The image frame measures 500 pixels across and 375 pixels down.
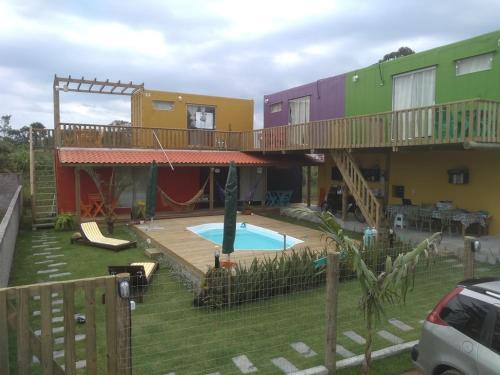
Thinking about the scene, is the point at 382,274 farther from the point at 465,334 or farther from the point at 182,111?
the point at 182,111

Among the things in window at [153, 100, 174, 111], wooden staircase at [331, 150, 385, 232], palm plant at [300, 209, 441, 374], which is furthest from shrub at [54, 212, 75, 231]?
palm plant at [300, 209, 441, 374]

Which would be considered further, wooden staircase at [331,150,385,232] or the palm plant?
wooden staircase at [331,150,385,232]

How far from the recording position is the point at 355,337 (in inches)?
216

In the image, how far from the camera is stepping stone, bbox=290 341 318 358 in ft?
16.3

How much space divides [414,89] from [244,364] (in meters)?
11.7

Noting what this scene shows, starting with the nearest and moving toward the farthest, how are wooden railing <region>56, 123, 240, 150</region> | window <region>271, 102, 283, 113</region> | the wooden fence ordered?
the wooden fence → wooden railing <region>56, 123, 240, 150</region> → window <region>271, 102, 283, 113</region>

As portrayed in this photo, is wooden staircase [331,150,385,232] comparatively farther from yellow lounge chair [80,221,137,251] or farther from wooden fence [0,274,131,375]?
wooden fence [0,274,131,375]

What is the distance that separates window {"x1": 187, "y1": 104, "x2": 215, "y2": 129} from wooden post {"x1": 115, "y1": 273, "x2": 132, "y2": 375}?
1750 cm

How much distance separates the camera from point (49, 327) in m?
3.15

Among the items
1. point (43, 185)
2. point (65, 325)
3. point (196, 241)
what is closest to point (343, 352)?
point (65, 325)

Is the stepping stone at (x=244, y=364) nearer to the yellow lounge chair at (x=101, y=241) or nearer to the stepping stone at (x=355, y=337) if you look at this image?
the stepping stone at (x=355, y=337)

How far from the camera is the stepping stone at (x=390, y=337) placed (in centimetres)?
540

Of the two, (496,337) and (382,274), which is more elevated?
(382,274)

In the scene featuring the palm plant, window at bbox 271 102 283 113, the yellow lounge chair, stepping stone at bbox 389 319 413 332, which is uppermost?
window at bbox 271 102 283 113
